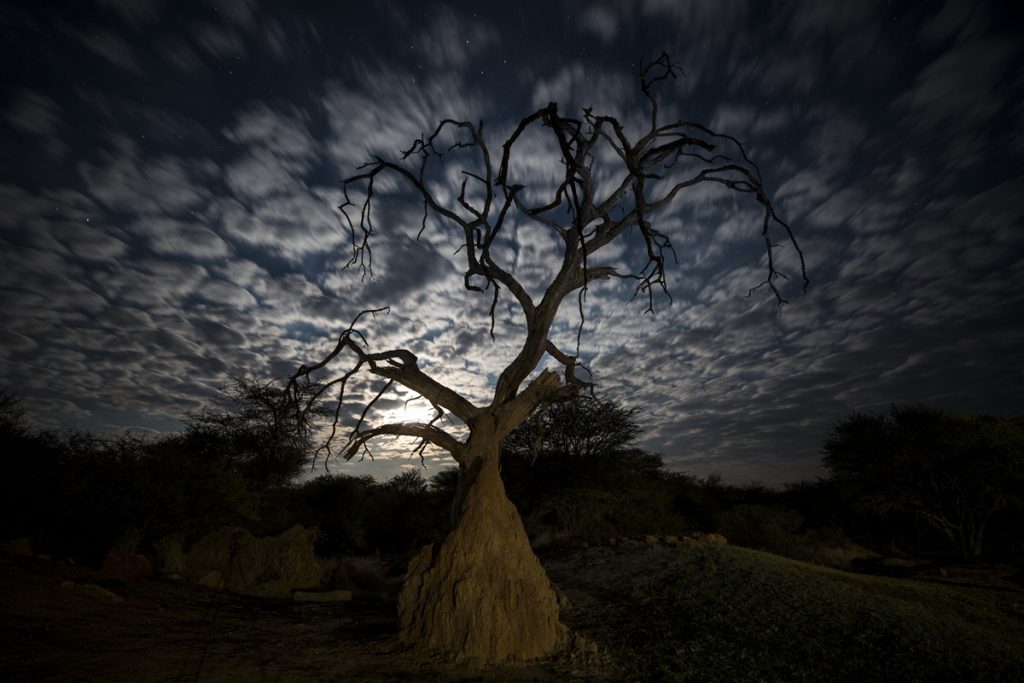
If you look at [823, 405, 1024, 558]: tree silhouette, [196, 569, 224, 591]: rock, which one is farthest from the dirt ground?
[823, 405, 1024, 558]: tree silhouette

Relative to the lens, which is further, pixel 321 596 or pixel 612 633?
pixel 321 596

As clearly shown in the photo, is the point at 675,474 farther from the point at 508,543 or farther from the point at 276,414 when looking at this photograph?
the point at 276,414

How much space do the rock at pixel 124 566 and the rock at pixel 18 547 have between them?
3.62 ft

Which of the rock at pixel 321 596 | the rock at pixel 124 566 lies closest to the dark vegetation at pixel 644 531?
the rock at pixel 124 566

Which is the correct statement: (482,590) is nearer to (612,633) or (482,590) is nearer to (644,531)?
(612,633)

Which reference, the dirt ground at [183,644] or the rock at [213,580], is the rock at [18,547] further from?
the rock at [213,580]

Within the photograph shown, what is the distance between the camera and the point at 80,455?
9.75 m

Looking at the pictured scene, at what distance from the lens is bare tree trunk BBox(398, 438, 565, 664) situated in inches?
180

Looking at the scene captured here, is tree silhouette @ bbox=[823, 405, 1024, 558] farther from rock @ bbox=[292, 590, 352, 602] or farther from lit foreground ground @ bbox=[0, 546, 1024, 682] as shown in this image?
rock @ bbox=[292, 590, 352, 602]

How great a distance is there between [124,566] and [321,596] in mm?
3464

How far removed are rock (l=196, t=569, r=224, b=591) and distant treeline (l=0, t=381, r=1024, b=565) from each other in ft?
5.42

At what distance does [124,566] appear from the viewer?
7.61 m

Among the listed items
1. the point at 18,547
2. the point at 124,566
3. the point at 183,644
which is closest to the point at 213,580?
the point at 124,566

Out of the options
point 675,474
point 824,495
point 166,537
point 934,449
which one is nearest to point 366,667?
point 166,537
